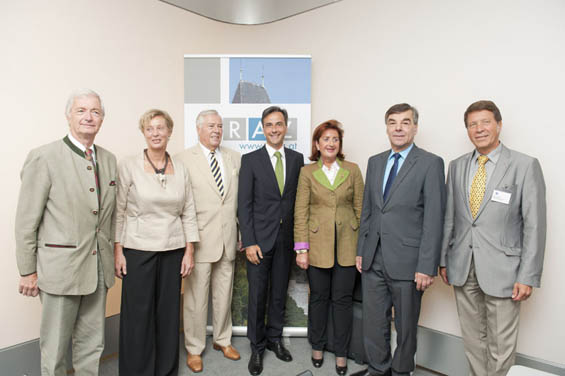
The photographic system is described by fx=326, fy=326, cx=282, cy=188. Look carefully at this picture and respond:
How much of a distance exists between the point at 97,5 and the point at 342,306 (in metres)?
3.08

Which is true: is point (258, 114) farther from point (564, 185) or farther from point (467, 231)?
point (564, 185)

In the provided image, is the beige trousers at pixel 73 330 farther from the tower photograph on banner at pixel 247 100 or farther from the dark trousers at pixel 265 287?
the tower photograph on banner at pixel 247 100

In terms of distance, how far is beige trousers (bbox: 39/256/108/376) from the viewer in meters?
1.73

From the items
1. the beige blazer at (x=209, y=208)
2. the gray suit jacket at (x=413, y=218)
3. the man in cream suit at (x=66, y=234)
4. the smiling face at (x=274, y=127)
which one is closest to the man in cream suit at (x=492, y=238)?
the gray suit jacket at (x=413, y=218)

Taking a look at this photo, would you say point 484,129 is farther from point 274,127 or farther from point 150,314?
point 150,314

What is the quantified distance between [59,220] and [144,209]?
48cm

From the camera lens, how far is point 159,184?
83.9 inches

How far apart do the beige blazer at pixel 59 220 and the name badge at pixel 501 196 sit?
230cm

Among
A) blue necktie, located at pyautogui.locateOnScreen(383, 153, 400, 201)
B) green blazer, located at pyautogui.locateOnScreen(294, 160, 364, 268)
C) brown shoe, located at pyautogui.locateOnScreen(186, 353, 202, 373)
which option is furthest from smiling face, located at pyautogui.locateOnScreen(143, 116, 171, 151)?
brown shoe, located at pyautogui.locateOnScreen(186, 353, 202, 373)

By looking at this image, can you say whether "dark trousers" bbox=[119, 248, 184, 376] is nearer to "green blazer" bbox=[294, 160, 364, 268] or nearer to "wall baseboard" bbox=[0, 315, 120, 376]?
"wall baseboard" bbox=[0, 315, 120, 376]

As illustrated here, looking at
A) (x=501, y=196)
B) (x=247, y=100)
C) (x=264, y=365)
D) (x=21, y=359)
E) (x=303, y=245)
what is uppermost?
(x=247, y=100)

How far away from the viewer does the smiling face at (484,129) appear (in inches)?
77.4

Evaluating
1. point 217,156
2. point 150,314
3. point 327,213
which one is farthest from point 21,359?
point 327,213

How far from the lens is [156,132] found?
83.7 inches
